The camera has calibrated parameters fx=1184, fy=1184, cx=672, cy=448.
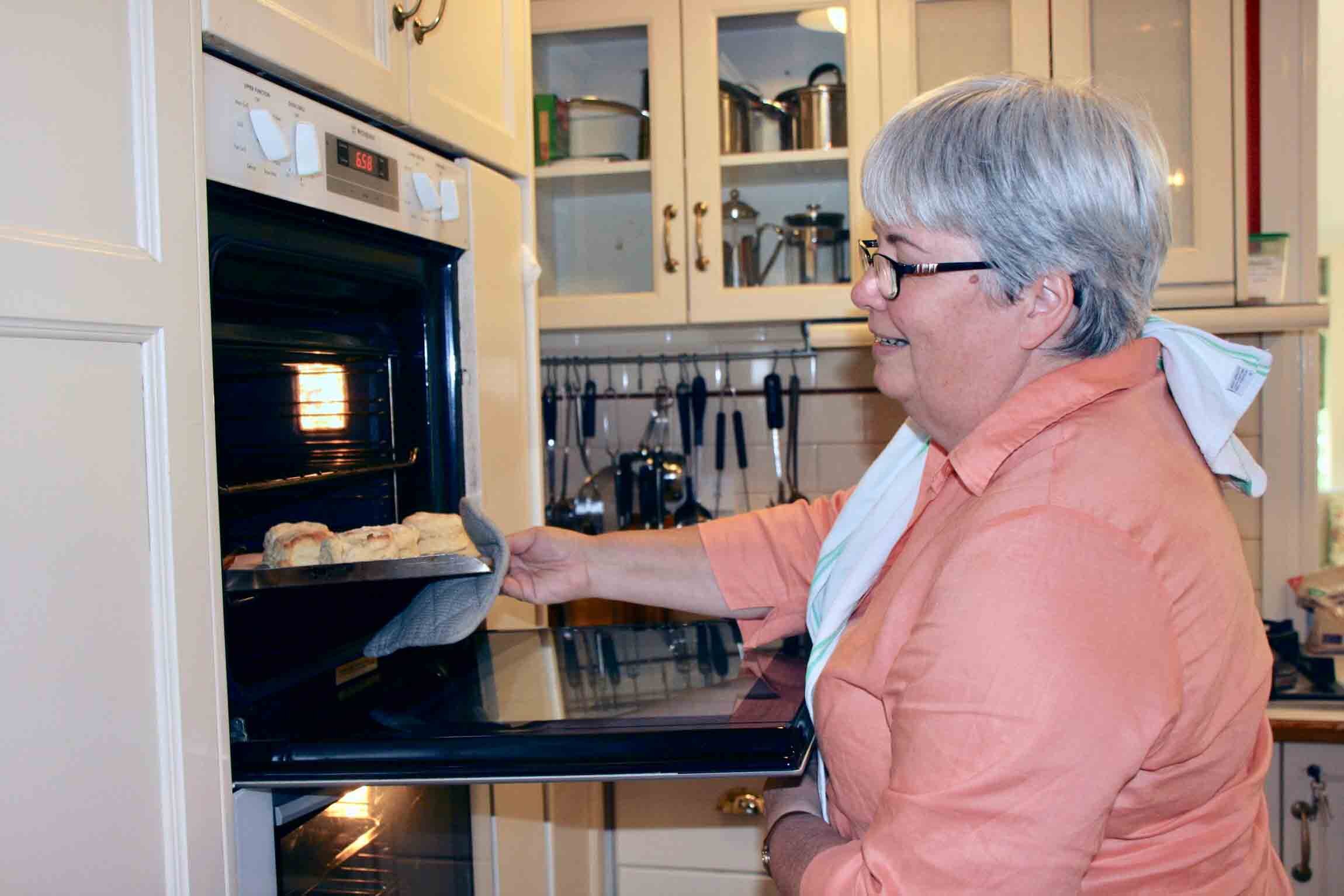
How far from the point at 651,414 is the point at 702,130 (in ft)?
2.08

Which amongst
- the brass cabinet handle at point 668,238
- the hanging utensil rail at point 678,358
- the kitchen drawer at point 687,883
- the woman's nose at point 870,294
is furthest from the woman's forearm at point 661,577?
the hanging utensil rail at point 678,358

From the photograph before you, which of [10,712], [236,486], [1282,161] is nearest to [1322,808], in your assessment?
[1282,161]

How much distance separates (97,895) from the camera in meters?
0.76

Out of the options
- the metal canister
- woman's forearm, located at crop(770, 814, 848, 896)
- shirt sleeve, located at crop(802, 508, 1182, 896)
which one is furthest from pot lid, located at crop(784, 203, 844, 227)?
shirt sleeve, located at crop(802, 508, 1182, 896)

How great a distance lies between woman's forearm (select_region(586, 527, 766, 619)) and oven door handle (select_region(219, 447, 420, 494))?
9.5 inches

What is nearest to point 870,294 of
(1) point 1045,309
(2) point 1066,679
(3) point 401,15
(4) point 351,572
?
(1) point 1045,309

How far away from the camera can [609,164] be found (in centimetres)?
227

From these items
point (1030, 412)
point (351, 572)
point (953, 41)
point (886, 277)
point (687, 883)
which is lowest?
point (687, 883)

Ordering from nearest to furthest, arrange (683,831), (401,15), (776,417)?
(401,15)
(683,831)
(776,417)

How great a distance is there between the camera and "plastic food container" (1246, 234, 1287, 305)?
211cm

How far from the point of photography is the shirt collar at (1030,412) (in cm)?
85

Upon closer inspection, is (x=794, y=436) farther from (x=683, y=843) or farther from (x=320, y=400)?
(x=320, y=400)

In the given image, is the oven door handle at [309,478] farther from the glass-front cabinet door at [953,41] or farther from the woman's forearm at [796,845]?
the glass-front cabinet door at [953,41]

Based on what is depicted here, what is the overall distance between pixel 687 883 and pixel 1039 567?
1519mm
